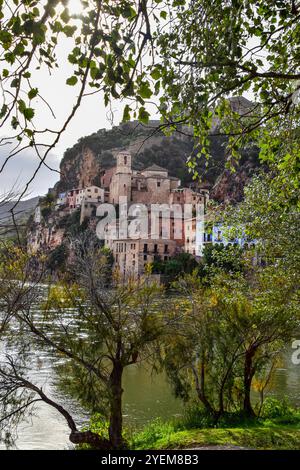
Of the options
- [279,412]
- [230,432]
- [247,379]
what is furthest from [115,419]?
[279,412]

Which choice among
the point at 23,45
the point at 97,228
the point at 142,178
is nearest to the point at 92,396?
the point at 23,45

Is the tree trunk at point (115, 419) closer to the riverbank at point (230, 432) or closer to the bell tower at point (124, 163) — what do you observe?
the riverbank at point (230, 432)

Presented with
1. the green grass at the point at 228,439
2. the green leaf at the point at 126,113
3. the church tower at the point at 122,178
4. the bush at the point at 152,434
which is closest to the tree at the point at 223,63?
the green leaf at the point at 126,113

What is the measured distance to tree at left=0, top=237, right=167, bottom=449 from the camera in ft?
35.6

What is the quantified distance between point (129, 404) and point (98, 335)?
17.5ft

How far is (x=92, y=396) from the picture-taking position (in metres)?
10.9

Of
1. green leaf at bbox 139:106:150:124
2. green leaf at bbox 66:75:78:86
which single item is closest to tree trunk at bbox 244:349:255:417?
green leaf at bbox 139:106:150:124

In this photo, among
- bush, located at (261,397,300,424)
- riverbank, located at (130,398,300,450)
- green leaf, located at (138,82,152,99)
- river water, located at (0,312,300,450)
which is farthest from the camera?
river water, located at (0,312,300,450)

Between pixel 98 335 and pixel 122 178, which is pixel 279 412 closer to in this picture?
pixel 98 335

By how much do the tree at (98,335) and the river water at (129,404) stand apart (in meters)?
0.85

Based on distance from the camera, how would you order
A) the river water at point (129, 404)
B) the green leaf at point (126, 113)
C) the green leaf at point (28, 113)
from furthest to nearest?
the river water at point (129, 404)
the green leaf at point (126, 113)
the green leaf at point (28, 113)

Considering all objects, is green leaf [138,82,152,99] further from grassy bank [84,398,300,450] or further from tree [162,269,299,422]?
tree [162,269,299,422]

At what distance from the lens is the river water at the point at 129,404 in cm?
1303

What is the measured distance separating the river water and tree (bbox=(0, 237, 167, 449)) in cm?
85
